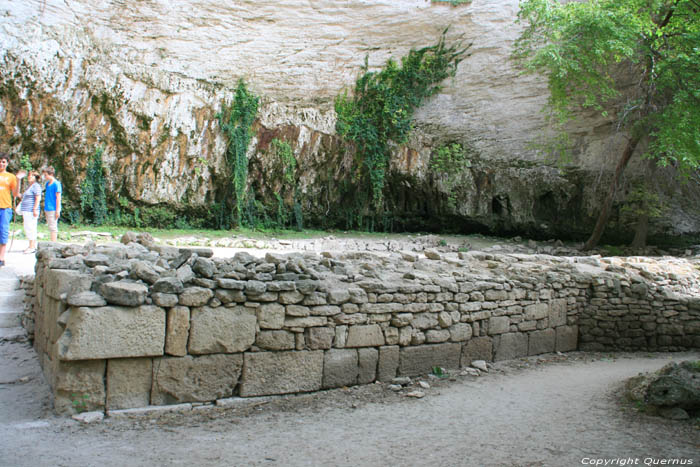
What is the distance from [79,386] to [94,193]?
1278 cm

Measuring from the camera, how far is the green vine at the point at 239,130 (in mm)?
15852

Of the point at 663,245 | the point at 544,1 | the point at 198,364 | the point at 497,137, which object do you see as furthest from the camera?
the point at 497,137

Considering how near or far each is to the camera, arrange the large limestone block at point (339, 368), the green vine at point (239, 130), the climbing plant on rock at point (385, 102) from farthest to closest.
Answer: the climbing plant on rock at point (385, 102) → the green vine at point (239, 130) → the large limestone block at point (339, 368)

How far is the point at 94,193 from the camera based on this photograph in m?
14.5

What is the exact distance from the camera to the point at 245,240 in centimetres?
1421

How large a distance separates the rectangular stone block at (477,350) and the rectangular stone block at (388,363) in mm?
1193

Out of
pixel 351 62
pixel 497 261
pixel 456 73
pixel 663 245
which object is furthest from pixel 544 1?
pixel 497 261

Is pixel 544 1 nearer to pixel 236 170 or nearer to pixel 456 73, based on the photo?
pixel 456 73

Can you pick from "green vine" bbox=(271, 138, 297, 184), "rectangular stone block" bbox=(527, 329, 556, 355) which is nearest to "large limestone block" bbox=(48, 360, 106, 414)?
"rectangular stone block" bbox=(527, 329, 556, 355)

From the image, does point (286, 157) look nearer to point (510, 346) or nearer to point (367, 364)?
point (510, 346)

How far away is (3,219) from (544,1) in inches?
575

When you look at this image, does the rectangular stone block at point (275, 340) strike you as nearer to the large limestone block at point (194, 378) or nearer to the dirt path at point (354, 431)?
the large limestone block at point (194, 378)

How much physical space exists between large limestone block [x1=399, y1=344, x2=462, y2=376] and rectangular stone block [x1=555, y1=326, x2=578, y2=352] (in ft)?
8.36

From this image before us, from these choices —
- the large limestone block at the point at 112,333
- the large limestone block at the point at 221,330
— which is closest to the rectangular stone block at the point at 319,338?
the large limestone block at the point at 221,330
